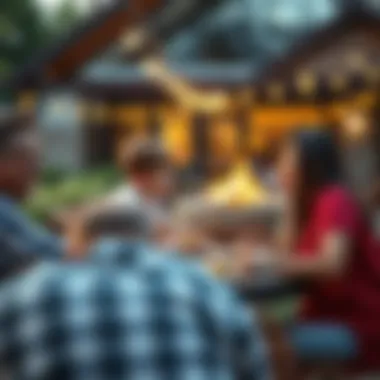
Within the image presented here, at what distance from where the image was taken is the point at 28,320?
218 cm

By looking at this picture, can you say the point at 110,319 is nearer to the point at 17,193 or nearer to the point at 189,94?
the point at 17,193

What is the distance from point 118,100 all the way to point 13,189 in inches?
716

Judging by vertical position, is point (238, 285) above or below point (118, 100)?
below

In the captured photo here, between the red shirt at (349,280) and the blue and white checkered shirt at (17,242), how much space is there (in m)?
1.32

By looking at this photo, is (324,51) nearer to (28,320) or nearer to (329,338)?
(329,338)

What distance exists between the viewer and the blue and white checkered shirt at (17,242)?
2.35 m

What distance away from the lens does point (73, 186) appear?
48.1 ft

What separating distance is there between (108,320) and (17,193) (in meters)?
1.39

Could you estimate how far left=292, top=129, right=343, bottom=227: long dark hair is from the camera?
457 centimetres

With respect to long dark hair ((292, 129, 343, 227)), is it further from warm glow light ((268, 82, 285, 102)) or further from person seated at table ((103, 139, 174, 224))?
warm glow light ((268, 82, 285, 102))

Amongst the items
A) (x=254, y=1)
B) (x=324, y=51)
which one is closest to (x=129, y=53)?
(x=324, y=51)

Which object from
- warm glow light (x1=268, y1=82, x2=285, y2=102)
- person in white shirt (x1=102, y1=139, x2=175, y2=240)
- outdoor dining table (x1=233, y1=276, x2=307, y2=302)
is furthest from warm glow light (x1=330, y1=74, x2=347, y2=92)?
outdoor dining table (x1=233, y1=276, x2=307, y2=302)

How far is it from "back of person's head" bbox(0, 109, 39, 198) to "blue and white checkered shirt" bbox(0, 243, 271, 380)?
1031 millimetres

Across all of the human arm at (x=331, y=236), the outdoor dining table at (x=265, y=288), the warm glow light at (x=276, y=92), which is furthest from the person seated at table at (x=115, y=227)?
the warm glow light at (x=276, y=92)
